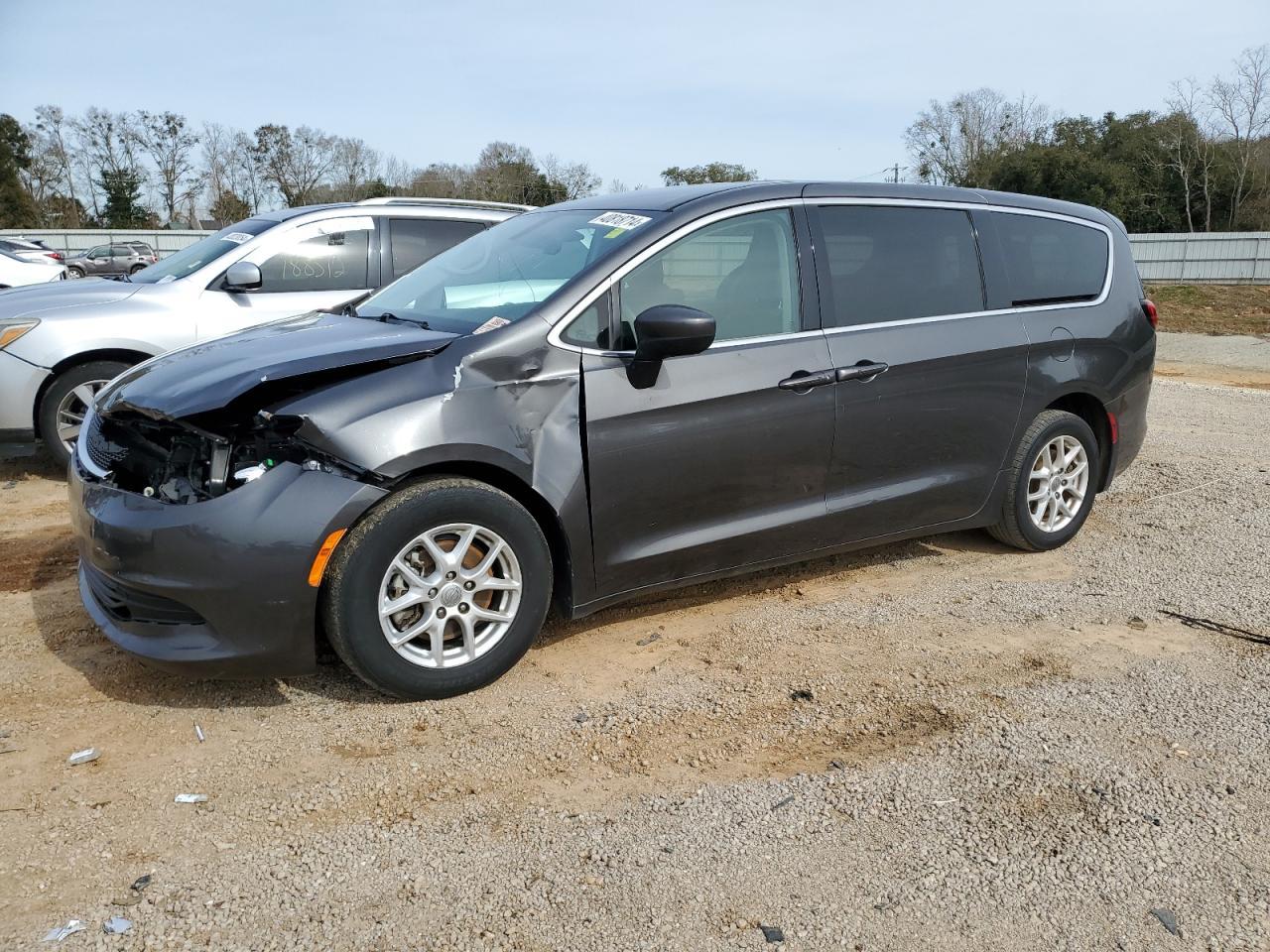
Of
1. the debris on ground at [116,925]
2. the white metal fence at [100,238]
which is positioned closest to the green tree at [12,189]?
the white metal fence at [100,238]

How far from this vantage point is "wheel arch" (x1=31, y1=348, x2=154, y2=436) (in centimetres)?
655

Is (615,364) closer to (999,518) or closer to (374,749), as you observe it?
(374,749)

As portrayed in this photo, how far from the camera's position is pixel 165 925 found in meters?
2.50

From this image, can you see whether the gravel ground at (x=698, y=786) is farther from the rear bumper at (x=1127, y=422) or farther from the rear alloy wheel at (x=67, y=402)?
the rear alloy wheel at (x=67, y=402)

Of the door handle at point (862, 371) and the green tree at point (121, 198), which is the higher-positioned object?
the green tree at point (121, 198)

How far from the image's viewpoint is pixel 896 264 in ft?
15.5

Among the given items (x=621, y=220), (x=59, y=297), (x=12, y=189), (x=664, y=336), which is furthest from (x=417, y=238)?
(x=12, y=189)

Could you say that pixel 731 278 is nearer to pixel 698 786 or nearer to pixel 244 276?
pixel 698 786

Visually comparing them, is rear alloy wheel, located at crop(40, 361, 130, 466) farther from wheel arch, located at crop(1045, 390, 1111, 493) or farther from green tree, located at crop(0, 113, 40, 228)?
green tree, located at crop(0, 113, 40, 228)

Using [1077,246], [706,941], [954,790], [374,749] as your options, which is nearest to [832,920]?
[706,941]

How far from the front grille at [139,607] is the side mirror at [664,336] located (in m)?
1.74

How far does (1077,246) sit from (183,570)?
461 centimetres

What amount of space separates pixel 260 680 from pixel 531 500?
1.20 meters

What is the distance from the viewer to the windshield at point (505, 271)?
402 centimetres
